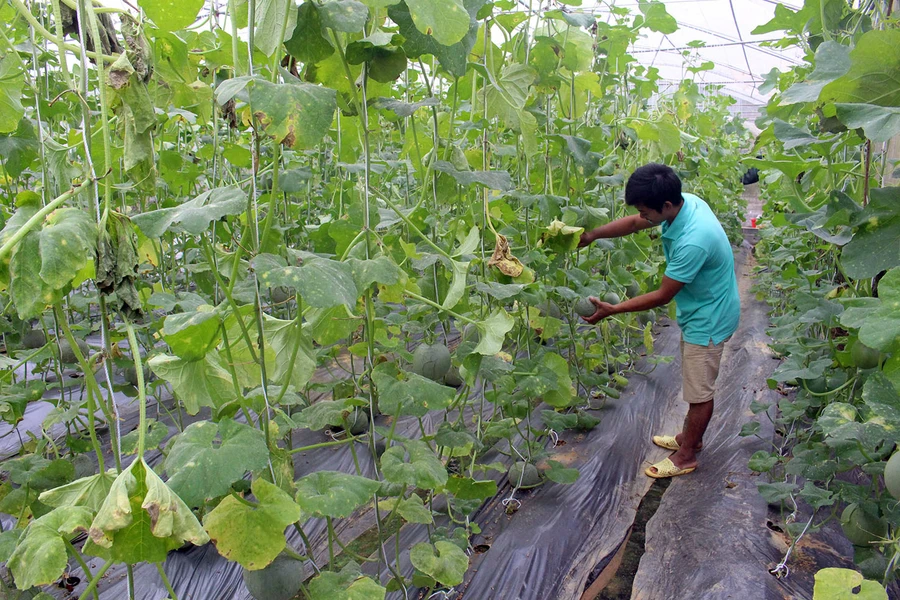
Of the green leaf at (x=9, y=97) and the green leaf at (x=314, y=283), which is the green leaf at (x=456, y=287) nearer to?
the green leaf at (x=314, y=283)

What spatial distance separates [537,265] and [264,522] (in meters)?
1.74

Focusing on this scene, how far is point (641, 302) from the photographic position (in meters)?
2.78

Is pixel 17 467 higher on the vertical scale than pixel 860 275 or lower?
lower

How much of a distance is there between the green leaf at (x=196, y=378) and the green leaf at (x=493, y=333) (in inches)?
23.9

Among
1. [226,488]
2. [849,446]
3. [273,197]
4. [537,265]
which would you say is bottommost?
[849,446]

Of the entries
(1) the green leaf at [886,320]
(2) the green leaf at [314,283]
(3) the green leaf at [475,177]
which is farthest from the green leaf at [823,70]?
(2) the green leaf at [314,283]

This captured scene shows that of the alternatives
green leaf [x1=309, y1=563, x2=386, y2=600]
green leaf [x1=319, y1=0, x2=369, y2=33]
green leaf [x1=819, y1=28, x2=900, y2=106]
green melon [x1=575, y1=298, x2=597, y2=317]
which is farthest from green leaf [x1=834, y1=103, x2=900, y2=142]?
green melon [x1=575, y1=298, x2=597, y2=317]

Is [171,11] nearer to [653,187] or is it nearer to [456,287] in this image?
[456,287]

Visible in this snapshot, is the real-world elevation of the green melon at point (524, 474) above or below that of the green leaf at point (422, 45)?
below

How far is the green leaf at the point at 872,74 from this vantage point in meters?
1.18

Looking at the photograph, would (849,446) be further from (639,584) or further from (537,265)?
(537,265)

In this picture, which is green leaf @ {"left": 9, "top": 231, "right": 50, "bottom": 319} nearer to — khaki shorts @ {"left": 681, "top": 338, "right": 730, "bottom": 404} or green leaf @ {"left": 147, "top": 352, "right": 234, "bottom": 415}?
green leaf @ {"left": 147, "top": 352, "right": 234, "bottom": 415}

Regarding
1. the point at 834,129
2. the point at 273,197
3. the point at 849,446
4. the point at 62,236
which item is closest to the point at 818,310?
the point at 849,446

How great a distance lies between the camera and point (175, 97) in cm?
188
